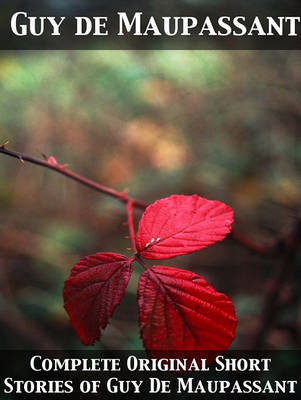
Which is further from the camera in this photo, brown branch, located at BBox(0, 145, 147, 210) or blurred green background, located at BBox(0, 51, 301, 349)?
blurred green background, located at BBox(0, 51, 301, 349)

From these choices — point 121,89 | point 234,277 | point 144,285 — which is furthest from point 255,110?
point 144,285

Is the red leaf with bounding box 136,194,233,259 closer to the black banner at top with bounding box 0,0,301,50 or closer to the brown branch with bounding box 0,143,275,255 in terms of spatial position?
the brown branch with bounding box 0,143,275,255

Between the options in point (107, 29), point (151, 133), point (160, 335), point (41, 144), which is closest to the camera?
point (160, 335)

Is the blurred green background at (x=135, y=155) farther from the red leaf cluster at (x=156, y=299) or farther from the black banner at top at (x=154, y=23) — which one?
the red leaf cluster at (x=156, y=299)

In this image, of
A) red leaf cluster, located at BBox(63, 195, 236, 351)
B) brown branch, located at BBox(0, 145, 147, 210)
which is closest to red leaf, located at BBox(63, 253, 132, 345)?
red leaf cluster, located at BBox(63, 195, 236, 351)

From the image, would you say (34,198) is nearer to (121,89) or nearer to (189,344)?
(121,89)

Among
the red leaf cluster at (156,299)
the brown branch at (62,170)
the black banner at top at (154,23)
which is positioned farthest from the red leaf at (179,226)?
the black banner at top at (154,23)

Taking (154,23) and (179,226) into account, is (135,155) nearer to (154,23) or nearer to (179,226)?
(154,23)
